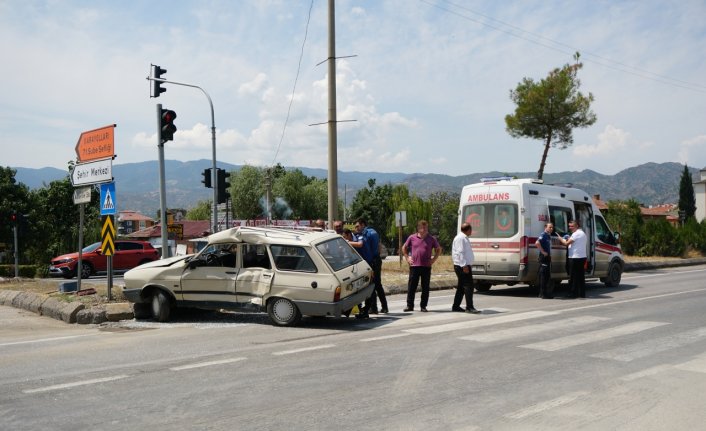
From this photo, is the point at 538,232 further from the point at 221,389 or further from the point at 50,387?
the point at 50,387

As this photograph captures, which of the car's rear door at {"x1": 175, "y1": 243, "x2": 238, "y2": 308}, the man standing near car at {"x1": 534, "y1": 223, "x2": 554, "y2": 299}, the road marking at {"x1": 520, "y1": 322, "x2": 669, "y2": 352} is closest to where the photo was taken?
the road marking at {"x1": 520, "y1": 322, "x2": 669, "y2": 352}

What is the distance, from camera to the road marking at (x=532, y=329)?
8547mm

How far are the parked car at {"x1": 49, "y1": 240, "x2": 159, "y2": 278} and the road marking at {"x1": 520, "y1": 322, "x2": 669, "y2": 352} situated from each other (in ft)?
68.3

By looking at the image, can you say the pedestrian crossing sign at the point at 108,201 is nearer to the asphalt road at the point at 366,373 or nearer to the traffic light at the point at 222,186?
the asphalt road at the point at 366,373

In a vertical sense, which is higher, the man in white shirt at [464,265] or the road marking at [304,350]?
the man in white shirt at [464,265]

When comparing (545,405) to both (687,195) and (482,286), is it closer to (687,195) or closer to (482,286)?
(482,286)

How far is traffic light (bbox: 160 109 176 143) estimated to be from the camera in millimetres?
14031

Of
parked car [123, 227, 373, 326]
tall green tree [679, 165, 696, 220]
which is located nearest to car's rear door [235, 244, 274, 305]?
parked car [123, 227, 373, 326]

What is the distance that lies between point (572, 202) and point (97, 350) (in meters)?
12.0

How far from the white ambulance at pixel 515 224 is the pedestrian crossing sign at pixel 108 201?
8.13m

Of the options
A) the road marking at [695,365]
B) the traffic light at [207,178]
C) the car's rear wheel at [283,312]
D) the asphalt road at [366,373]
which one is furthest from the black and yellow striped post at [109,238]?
the road marking at [695,365]

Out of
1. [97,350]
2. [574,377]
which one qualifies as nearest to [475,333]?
[574,377]

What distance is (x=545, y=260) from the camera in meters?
13.7

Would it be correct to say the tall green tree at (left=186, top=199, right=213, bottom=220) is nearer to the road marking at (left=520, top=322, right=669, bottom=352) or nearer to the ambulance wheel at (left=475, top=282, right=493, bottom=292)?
the ambulance wheel at (left=475, top=282, right=493, bottom=292)
